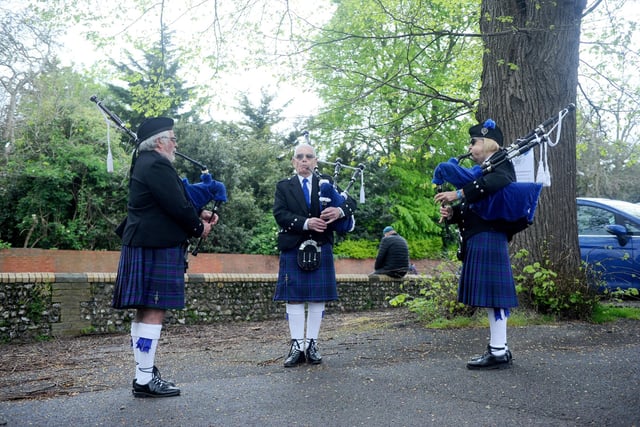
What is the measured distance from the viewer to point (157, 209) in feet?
15.0

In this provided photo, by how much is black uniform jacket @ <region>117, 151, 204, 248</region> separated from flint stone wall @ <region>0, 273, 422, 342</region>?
457 centimetres

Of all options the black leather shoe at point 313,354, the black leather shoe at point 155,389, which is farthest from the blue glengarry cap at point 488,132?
the black leather shoe at point 155,389

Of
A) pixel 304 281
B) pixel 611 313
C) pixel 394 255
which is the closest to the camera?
pixel 304 281

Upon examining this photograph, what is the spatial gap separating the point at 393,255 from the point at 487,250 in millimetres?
8356

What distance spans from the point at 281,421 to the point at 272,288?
7.69 meters

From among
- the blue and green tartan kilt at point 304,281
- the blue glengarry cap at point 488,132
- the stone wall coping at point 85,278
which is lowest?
the stone wall coping at point 85,278

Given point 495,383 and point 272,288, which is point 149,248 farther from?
point 272,288

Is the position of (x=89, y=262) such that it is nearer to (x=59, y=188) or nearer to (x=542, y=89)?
(x=59, y=188)

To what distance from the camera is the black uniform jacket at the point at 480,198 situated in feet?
16.5

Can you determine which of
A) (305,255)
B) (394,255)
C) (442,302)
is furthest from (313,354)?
(394,255)

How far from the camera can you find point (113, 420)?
3.84m

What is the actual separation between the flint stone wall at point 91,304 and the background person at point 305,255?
167 inches

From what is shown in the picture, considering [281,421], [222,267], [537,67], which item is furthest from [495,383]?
[222,267]

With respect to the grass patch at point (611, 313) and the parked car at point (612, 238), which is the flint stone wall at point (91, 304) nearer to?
the parked car at point (612, 238)
